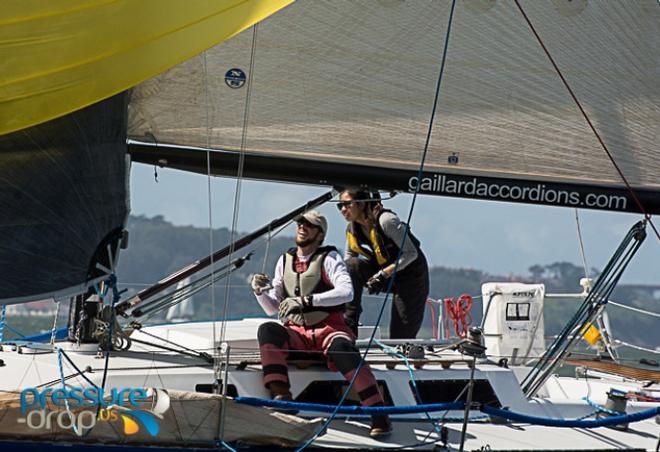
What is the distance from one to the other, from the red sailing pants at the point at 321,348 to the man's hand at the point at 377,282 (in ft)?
2.78

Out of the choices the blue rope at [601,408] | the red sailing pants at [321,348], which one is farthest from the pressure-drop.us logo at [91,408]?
the blue rope at [601,408]

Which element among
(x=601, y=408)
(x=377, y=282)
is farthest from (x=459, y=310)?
(x=601, y=408)

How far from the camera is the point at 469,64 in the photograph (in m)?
6.36

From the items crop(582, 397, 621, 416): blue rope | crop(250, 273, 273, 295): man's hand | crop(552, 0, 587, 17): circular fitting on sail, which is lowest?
crop(582, 397, 621, 416): blue rope

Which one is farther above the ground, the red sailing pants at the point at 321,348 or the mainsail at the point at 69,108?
the mainsail at the point at 69,108

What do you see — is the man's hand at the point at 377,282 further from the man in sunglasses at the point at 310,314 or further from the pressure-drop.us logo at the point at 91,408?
the pressure-drop.us logo at the point at 91,408

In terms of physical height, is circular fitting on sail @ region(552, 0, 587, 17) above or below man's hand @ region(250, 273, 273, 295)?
above

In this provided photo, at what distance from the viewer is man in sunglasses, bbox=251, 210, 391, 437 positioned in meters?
5.42

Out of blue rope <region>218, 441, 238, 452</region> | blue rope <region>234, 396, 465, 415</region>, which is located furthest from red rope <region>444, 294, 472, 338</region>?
blue rope <region>218, 441, 238, 452</region>

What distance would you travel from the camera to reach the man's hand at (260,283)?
581 cm

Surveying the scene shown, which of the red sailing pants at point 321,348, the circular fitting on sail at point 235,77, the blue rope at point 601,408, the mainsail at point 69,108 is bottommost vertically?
the blue rope at point 601,408

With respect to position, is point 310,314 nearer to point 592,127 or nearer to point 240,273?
point 592,127

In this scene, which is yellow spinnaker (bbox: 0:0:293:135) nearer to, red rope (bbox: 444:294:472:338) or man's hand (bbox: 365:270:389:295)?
man's hand (bbox: 365:270:389:295)

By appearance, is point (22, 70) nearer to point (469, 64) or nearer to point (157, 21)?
point (157, 21)
